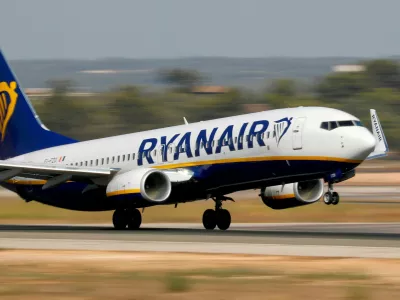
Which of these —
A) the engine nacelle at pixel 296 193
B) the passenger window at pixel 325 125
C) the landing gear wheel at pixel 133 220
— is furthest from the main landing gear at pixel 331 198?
the landing gear wheel at pixel 133 220

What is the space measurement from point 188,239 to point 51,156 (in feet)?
44.5

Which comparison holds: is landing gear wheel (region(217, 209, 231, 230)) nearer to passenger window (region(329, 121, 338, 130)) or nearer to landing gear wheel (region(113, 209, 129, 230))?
landing gear wheel (region(113, 209, 129, 230))

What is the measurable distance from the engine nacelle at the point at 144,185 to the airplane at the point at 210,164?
4 cm

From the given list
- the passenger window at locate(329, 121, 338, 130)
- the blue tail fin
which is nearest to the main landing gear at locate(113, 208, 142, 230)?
the blue tail fin

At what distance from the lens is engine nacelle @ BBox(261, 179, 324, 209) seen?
4234 cm

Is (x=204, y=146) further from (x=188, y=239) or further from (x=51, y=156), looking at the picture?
(x=51, y=156)

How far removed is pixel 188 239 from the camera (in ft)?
116

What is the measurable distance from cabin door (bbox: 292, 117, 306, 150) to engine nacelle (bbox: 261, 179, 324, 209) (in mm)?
4277

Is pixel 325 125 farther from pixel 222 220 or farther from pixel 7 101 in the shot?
pixel 7 101

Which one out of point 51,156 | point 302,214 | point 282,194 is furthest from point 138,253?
point 302,214

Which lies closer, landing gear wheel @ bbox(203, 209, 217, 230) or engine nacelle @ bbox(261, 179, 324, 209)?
engine nacelle @ bbox(261, 179, 324, 209)

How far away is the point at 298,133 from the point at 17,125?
50.2 ft

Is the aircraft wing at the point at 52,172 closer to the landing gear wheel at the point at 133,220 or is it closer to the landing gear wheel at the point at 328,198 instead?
the landing gear wheel at the point at 133,220

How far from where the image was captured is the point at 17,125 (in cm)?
4803
